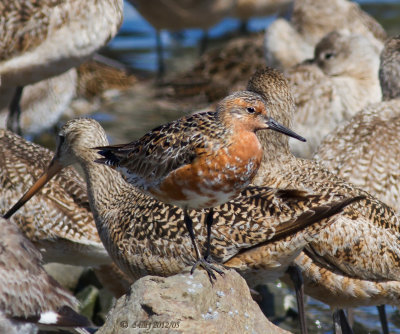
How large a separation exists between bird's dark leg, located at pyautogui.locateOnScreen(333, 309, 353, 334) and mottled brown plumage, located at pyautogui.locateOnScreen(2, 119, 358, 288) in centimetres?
98

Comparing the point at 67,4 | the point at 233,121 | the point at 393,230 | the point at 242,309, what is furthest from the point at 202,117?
the point at 67,4

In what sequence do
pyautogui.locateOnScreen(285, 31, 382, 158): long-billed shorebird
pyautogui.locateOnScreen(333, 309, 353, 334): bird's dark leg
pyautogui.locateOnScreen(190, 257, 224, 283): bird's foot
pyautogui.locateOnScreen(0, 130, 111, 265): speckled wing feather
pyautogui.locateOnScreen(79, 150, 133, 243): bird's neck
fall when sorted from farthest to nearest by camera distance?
pyautogui.locateOnScreen(285, 31, 382, 158): long-billed shorebird
pyautogui.locateOnScreen(0, 130, 111, 265): speckled wing feather
pyautogui.locateOnScreen(333, 309, 353, 334): bird's dark leg
pyautogui.locateOnScreen(79, 150, 133, 243): bird's neck
pyautogui.locateOnScreen(190, 257, 224, 283): bird's foot

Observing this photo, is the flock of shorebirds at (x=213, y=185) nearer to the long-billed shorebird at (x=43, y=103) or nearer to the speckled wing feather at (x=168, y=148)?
the speckled wing feather at (x=168, y=148)

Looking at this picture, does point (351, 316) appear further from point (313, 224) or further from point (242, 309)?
point (242, 309)

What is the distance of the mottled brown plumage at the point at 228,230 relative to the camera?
16.7 ft

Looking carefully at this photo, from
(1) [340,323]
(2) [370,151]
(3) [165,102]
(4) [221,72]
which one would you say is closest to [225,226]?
(1) [340,323]

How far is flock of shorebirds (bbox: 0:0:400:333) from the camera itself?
4.91m

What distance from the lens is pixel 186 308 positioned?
14.5 ft

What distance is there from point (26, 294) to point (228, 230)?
3.76 feet

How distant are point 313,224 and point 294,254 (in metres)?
0.21

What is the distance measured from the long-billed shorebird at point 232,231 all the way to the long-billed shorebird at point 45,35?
2395 mm

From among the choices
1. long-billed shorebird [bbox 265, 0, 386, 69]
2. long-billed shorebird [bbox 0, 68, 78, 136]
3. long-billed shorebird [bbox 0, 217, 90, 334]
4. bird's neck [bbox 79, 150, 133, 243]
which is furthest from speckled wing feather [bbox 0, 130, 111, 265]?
long-billed shorebird [bbox 265, 0, 386, 69]
